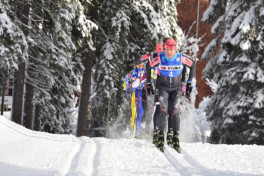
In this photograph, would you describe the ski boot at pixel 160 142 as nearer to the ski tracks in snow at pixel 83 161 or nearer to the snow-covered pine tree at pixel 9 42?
the ski tracks in snow at pixel 83 161

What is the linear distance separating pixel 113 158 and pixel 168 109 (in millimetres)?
1897

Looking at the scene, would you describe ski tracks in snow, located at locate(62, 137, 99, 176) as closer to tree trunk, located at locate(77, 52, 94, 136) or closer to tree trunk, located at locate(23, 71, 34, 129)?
tree trunk, located at locate(23, 71, 34, 129)

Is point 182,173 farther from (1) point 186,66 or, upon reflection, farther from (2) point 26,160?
(1) point 186,66

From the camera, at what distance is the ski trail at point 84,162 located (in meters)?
4.65

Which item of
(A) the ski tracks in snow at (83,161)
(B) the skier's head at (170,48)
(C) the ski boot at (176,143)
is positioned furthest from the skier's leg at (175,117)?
(A) the ski tracks in snow at (83,161)

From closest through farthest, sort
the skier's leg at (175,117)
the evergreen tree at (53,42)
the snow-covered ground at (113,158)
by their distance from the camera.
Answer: the snow-covered ground at (113,158), the skier's leg at (175,117), the evergreen tree at (53,42)

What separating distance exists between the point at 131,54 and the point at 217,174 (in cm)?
1044

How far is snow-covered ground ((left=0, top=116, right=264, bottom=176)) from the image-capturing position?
4.88 meters

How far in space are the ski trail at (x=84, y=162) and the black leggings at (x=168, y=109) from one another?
4.22 ft

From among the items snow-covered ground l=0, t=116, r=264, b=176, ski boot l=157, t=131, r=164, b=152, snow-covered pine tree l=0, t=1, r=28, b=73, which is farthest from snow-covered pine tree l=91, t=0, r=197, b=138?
ski boot l=157, t=131, r=164, b=152

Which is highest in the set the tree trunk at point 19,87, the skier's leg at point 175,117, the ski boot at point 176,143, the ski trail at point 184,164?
the tree trunk at point 19,87

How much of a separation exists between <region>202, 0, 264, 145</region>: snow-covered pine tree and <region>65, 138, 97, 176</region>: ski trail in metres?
7.76

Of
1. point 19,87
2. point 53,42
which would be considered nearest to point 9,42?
point 19,87

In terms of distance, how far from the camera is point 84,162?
5250mm
